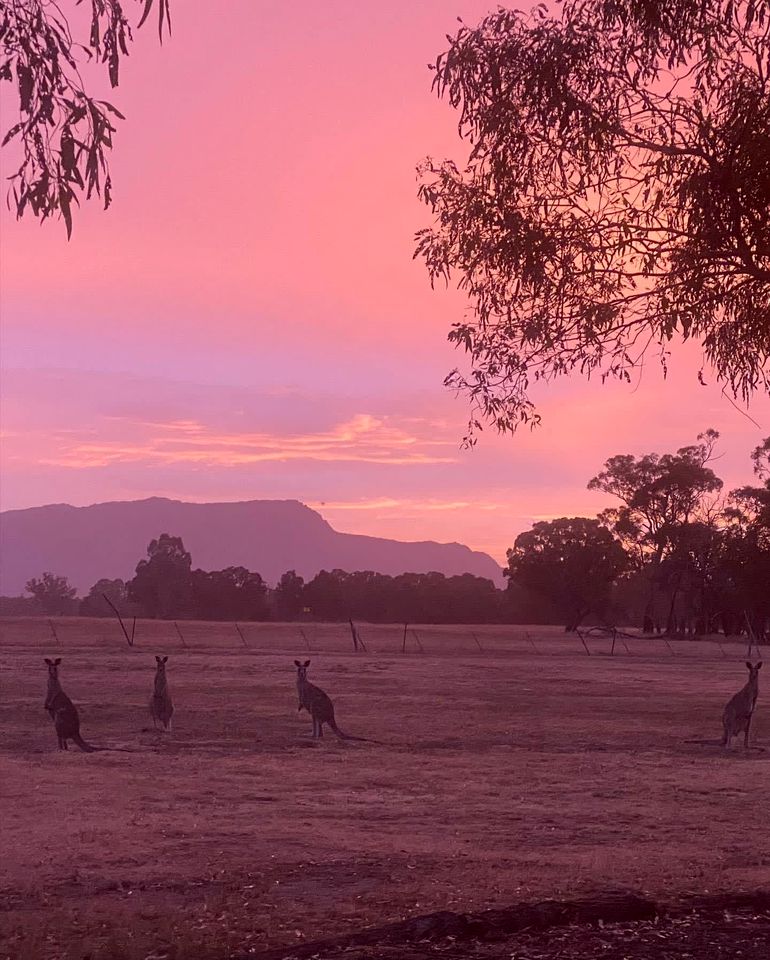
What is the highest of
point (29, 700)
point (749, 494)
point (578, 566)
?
point (749, 494)

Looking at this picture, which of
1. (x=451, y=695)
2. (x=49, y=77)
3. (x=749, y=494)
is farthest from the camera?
(x=749, y=494)

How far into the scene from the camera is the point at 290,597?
99.4m

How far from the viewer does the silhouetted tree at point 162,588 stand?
105 metres

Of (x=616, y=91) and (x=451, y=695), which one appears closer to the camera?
(x=616, y=91)

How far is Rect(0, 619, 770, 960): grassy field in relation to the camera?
10.0 m

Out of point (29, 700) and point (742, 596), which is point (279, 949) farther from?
point (742, 596)

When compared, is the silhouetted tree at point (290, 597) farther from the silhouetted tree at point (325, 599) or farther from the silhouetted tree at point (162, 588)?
the silhouetted tree at point (162, 588)

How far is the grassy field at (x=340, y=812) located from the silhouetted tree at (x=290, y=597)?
6648 centimetres

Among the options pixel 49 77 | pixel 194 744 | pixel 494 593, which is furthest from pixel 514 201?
pixel 494 593

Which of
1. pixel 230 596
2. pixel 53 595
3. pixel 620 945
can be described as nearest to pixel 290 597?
pixel 230 596

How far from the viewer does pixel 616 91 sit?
1216 cm

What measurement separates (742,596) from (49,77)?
249 ft

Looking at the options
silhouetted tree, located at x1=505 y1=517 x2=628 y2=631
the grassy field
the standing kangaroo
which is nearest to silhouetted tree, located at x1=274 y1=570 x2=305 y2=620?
silhouetted tree, located at x1=505 y1=517 x2=628 y2=631

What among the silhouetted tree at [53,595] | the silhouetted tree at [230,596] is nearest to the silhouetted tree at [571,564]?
the silhouetted tree at [230,596]
